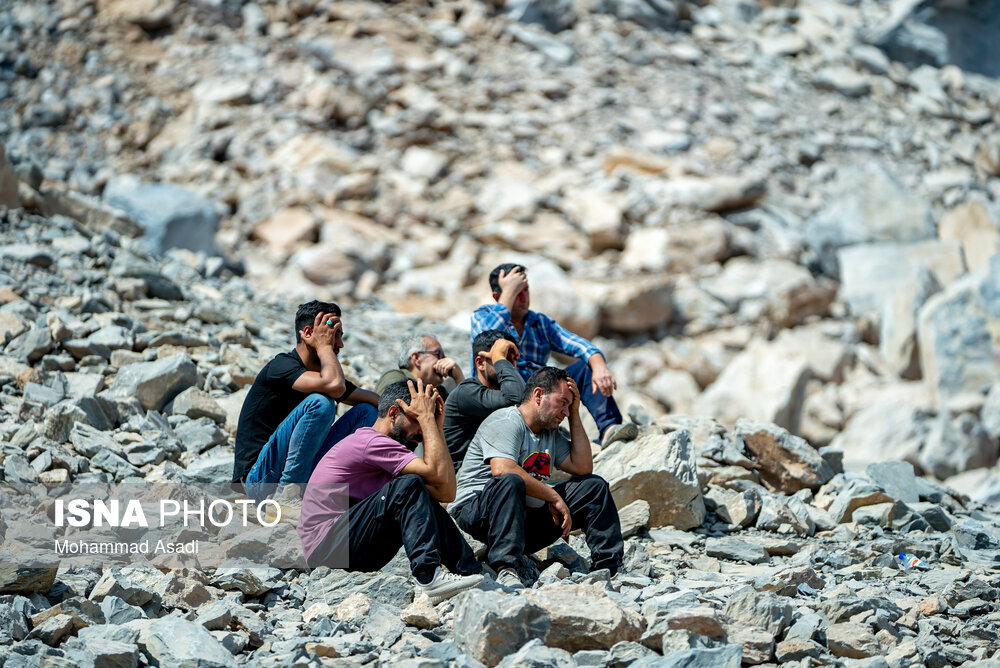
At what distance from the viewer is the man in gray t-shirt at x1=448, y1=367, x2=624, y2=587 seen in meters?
4.38

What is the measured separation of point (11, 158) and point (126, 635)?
962 centimetres

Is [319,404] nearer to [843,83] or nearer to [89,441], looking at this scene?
[89,441]

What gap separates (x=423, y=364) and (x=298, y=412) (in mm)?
777

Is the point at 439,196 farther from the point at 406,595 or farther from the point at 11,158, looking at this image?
the point at 406,595

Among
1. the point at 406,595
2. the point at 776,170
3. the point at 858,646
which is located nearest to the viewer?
the point at 858,646

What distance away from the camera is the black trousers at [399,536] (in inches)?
159

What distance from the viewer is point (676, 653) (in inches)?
132

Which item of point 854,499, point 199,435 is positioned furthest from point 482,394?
point 854,499

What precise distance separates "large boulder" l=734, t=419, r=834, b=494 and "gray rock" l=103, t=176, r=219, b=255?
27.5 feet

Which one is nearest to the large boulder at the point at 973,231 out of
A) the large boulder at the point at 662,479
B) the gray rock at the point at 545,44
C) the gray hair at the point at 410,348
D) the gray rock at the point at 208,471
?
the gray rock at the point at 545,44

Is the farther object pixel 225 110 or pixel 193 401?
pixel 225 110

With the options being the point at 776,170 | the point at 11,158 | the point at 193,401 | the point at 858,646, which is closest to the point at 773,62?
the point at 776,170

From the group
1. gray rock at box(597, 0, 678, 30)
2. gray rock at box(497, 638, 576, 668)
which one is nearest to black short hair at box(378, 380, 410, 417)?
gray rock at box(497, 638, 576, 668)

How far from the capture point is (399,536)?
422 cm
